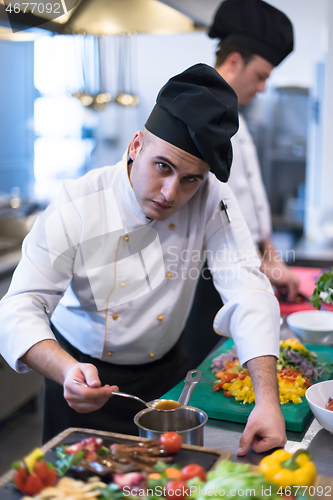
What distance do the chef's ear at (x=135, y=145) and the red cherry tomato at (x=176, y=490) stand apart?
2.68 feet

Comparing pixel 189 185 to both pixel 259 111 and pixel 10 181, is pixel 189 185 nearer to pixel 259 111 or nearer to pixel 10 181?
pixel 10 181

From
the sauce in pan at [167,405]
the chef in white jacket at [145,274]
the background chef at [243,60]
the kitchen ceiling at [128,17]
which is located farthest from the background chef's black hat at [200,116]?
the background chef at [243,60]

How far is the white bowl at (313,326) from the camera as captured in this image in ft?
5.50

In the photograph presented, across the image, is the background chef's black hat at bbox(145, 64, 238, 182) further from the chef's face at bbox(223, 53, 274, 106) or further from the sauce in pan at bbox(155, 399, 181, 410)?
the chef's face at bbox(223, 53, 274, 106)

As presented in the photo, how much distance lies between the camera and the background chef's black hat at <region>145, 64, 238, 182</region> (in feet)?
3.67

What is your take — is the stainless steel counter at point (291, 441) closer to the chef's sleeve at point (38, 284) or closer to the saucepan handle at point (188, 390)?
the saucepan handle at point (188, 390)

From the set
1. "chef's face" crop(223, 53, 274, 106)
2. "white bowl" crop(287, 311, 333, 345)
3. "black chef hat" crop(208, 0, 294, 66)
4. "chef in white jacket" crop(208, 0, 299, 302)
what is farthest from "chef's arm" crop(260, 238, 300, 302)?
"black chef hat" crop(208, 0, 294, 66)

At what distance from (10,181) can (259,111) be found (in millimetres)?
3191

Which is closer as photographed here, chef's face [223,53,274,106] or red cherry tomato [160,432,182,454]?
red cherry tomato [160,432,182,454]

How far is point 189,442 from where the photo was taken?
88cm


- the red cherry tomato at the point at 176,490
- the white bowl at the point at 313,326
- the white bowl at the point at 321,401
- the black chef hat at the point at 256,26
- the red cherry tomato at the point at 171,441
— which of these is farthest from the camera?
the black chef hat at the point at 256,26

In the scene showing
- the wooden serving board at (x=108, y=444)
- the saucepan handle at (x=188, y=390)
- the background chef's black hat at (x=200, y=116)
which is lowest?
the saucepan handle at (x=188, y=390)

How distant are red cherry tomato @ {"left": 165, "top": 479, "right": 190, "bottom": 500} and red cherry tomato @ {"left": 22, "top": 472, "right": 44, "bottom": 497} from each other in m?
0.19

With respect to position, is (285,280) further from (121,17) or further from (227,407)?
(121,17)
